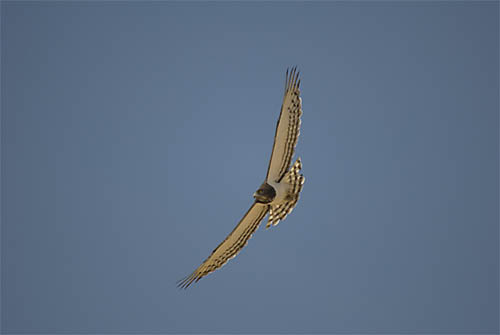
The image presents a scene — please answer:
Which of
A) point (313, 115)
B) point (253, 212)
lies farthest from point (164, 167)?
point (253, 212)

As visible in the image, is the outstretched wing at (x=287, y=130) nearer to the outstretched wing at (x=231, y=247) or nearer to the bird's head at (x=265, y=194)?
the bird's head at (x=265, y=194)

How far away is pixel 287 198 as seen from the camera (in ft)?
36.0

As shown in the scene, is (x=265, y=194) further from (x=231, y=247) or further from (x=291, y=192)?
(x=231, y=247)

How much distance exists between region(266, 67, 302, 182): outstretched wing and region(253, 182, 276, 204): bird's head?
204mm

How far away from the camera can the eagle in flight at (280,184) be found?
1071cm

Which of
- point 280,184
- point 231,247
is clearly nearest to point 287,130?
point 280,184

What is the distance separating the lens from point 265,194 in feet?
35.4

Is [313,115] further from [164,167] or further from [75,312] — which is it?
[75,312]

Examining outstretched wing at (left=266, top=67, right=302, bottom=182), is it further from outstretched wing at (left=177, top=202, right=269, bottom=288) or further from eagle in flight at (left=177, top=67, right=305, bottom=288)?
outstretched wing at (left=177, top=202, right=269, bottom=288)

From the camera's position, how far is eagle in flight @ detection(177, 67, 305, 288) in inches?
422

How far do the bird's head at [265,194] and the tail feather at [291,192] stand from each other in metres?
0.28

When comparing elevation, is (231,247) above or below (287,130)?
below

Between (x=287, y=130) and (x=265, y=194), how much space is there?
3.30 ft

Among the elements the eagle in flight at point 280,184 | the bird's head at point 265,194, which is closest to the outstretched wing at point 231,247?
the eagle in flight at point 280,184
